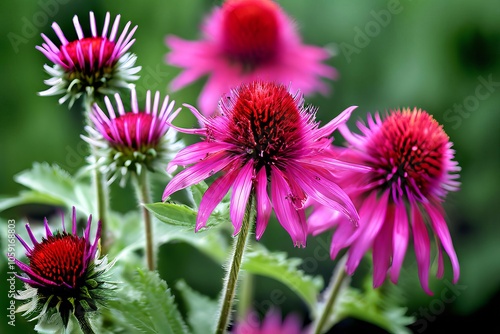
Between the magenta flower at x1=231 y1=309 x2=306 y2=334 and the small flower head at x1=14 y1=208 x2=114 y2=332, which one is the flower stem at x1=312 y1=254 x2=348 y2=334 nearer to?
the magenta flower at x1=231 y1=309 x2=306 y2=334

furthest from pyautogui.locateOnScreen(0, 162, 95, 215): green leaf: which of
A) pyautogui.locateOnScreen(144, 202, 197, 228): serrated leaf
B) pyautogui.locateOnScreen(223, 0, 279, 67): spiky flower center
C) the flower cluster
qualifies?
pyautogui.locateOnScreen(223, 0, 279, 67): spiky flower center

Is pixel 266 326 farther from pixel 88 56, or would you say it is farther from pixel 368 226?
pixel 88 56

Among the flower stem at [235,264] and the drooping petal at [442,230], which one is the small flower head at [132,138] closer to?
the flower stem at [235,264]

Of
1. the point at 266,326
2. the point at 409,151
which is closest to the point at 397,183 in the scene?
the point at 409,151

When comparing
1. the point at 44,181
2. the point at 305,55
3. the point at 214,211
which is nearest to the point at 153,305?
the point at 214,211

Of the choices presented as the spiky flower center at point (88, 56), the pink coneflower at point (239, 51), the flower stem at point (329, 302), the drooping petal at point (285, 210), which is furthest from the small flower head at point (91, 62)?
the pink coneflower at point (239, 51)
